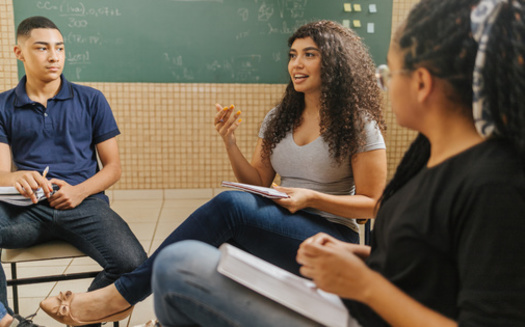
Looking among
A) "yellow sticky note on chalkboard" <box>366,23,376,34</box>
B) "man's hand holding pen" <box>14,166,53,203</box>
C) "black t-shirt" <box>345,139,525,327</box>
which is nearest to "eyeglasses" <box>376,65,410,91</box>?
"black t-shirt" <box>345,139,525,327</box>

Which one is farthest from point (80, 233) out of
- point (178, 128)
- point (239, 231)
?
point (178, 128)

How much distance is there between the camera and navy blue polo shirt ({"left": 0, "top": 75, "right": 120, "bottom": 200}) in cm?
183

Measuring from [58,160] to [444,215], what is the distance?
1610 mm

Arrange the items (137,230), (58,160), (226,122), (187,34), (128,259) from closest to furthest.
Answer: (128,259), (226,122), (58,160), (137,230), (187,34)

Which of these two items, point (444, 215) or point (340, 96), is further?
point (340, 96)

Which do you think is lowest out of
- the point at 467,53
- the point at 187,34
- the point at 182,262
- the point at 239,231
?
the point at 239,231

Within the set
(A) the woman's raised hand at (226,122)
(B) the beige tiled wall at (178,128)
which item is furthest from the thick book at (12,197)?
(B) the beige tiled wall at (178,128)

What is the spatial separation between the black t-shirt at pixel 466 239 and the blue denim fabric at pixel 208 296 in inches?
7.9

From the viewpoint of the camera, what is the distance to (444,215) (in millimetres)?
702

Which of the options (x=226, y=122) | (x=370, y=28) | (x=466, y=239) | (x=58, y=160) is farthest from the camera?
(x=370, y=28)

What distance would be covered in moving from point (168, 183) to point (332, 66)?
9.15 feet

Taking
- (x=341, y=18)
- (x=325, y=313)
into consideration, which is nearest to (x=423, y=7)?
(x=325, y=313)

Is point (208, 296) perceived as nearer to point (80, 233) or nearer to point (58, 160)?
point (80, 233)

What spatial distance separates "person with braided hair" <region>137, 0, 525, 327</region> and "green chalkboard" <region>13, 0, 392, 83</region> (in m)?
3.22
